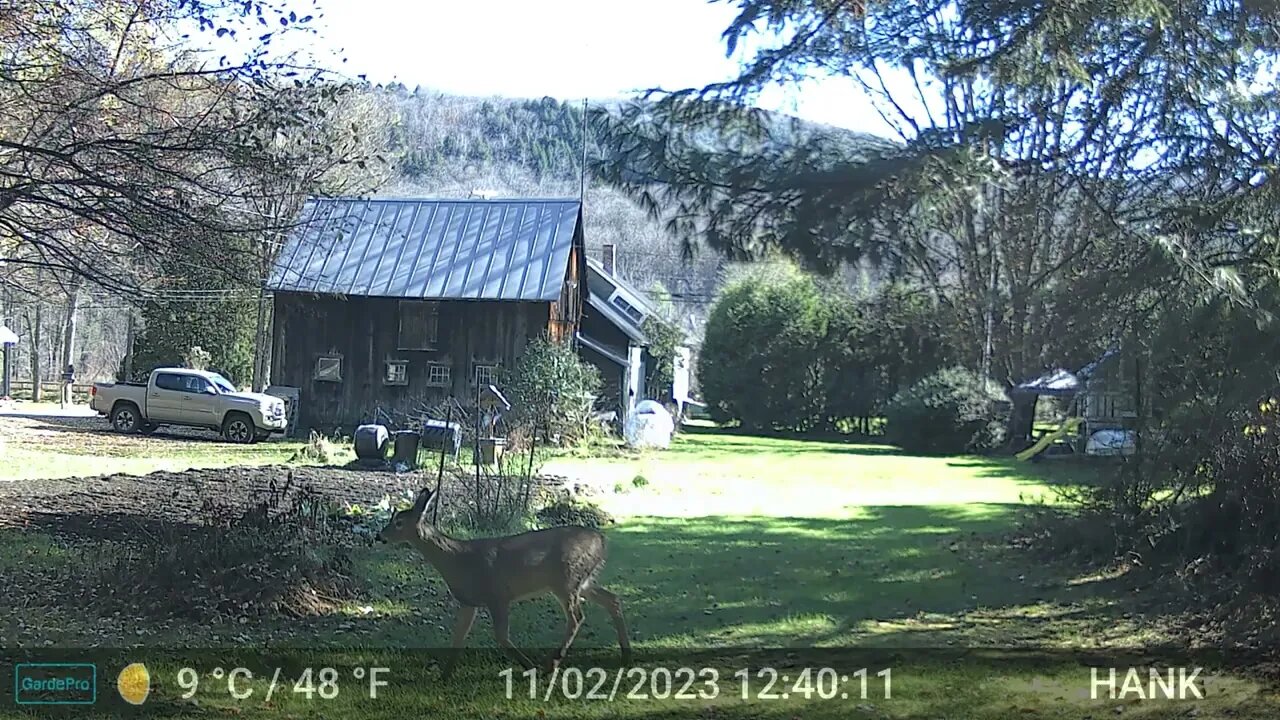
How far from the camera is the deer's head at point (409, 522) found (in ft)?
14.4

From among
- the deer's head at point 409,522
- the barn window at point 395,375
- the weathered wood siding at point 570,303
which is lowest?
the deer's head at point 409,522

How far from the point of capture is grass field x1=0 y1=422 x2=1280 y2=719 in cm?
426

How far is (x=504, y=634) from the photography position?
4.32 metres

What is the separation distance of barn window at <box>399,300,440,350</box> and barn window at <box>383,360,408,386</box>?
21 centimetres

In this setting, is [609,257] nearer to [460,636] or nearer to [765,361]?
[460,636]

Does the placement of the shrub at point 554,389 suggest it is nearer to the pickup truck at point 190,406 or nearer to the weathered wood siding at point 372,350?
the weathered wood siding at point 372,350

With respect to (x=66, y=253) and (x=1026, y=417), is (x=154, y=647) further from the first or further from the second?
(x=1026, y=417)

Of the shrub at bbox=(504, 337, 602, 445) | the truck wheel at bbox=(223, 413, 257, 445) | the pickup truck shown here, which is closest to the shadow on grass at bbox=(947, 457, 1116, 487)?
the shrub at bbox=(504, 337, 602, 445)

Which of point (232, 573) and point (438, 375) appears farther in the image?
point (438, 375)

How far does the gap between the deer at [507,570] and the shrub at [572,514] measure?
160 cm

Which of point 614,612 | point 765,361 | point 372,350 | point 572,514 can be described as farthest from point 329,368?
point 765,361

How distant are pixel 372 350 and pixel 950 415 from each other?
5.51 metres

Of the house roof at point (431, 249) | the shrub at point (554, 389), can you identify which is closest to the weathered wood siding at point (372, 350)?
the house roof at point (431, 249)

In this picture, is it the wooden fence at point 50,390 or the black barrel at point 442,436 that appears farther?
the wooden fence at point 50,390
